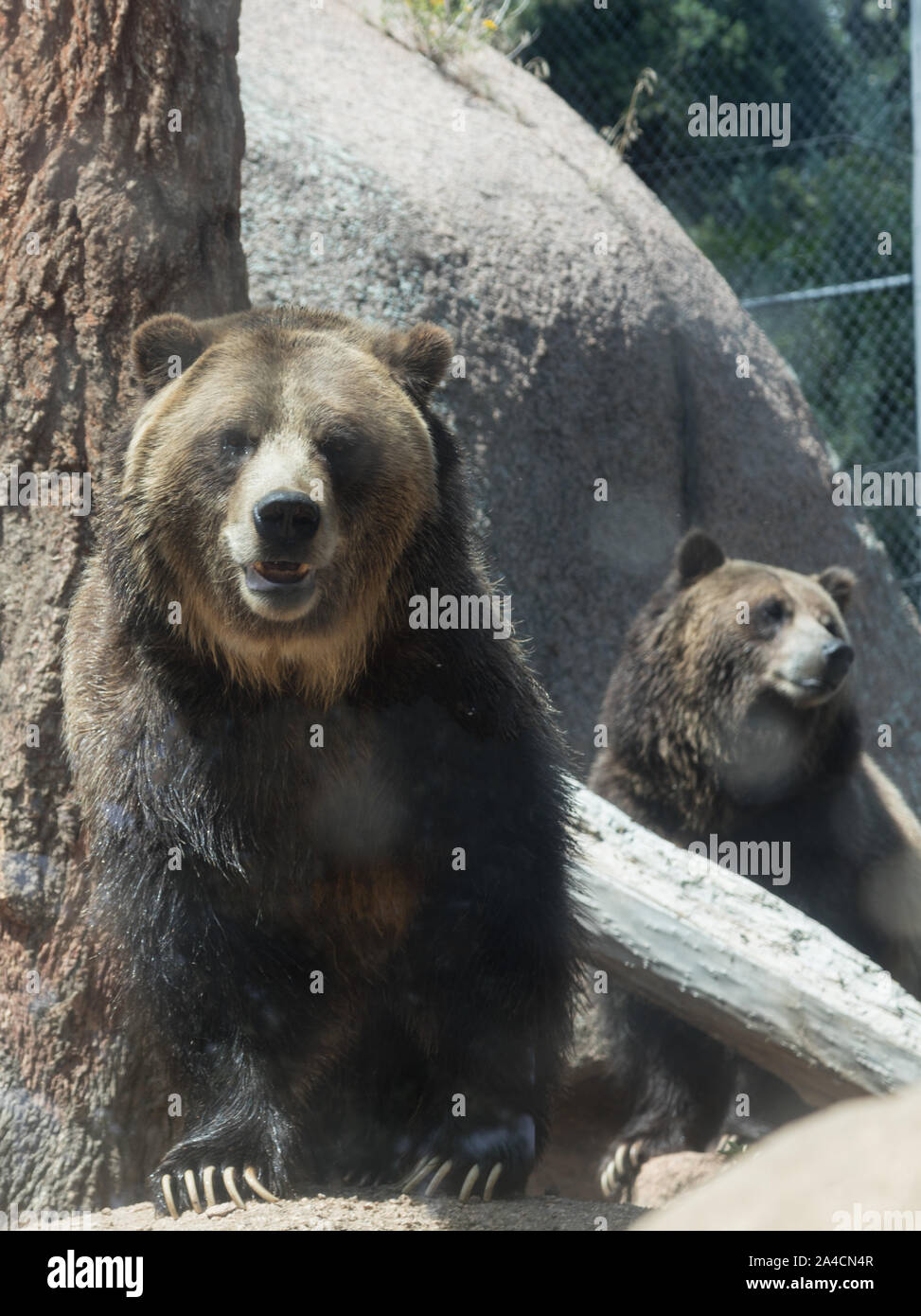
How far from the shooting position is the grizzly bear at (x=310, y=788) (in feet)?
11.2

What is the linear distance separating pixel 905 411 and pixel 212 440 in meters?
8.09

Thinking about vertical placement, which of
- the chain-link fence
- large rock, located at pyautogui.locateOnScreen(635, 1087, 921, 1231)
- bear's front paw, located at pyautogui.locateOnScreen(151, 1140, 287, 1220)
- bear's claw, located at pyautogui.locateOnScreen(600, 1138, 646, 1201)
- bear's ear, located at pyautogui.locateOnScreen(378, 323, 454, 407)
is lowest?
bear's claw, located at pyautogui.locateOnScreen(600, 1138, 646, 1201)

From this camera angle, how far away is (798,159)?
12.3m

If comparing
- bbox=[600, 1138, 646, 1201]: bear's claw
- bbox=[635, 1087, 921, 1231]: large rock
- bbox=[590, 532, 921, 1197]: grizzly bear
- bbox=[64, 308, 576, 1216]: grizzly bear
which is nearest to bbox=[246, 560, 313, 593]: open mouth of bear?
bbox=[64, 308, 576, 1216]: grizzly bear

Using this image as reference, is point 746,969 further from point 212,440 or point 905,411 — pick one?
point 905,411

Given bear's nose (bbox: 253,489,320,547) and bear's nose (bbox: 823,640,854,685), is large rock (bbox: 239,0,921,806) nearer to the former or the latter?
bear's nose (bbox: 823,640,854,685)

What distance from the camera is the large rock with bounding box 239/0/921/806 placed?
6.68 meters

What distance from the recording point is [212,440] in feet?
10.9

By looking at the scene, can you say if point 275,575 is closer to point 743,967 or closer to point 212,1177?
point 212,1177

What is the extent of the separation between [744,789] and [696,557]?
106cm

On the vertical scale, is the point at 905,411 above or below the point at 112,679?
above

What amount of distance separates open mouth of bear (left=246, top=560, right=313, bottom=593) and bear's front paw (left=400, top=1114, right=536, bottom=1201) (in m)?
1.45
